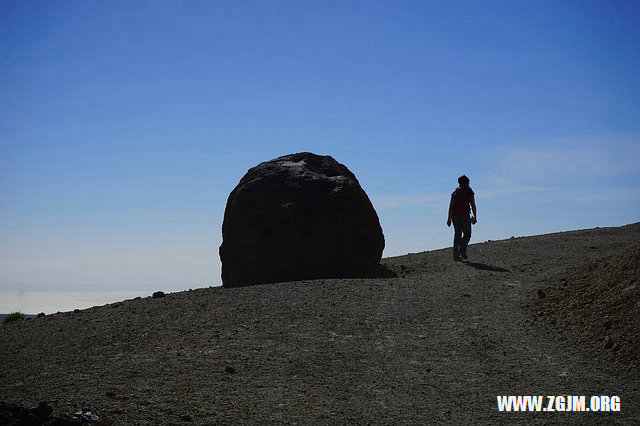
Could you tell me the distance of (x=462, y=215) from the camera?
20.5 m

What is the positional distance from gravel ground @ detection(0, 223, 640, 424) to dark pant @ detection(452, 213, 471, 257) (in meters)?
3.73

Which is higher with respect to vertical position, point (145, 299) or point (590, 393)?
point (145, 299)

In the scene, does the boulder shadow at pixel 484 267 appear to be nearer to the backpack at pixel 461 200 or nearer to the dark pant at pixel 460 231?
the dark pant at pixel 460 231

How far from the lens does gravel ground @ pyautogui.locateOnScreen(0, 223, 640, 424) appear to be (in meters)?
8.74

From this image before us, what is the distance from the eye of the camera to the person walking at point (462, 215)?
66.8 feet

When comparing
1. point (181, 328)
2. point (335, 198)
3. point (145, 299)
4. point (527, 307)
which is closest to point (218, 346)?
point (181, 328)

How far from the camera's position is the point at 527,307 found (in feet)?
45.7

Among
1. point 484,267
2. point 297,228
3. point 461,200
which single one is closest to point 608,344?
point 484,267

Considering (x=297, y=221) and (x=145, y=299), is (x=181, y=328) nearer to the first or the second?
(x=145, y=299)

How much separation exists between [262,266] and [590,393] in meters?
10.5

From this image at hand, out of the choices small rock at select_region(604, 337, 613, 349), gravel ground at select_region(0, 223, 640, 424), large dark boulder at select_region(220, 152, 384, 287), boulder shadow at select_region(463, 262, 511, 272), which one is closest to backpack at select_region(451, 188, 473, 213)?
boulder shadow at select_region(463, 262, 511, 272)

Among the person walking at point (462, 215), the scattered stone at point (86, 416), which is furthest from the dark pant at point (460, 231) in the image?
the scattered stone at point (86, 416)

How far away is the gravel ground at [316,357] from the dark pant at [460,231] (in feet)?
12.2

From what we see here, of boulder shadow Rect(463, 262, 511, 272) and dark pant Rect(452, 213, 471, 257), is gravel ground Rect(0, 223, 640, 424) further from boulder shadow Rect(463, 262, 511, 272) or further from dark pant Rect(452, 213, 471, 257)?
dark pant Rect(452, 213, 471, 257)
